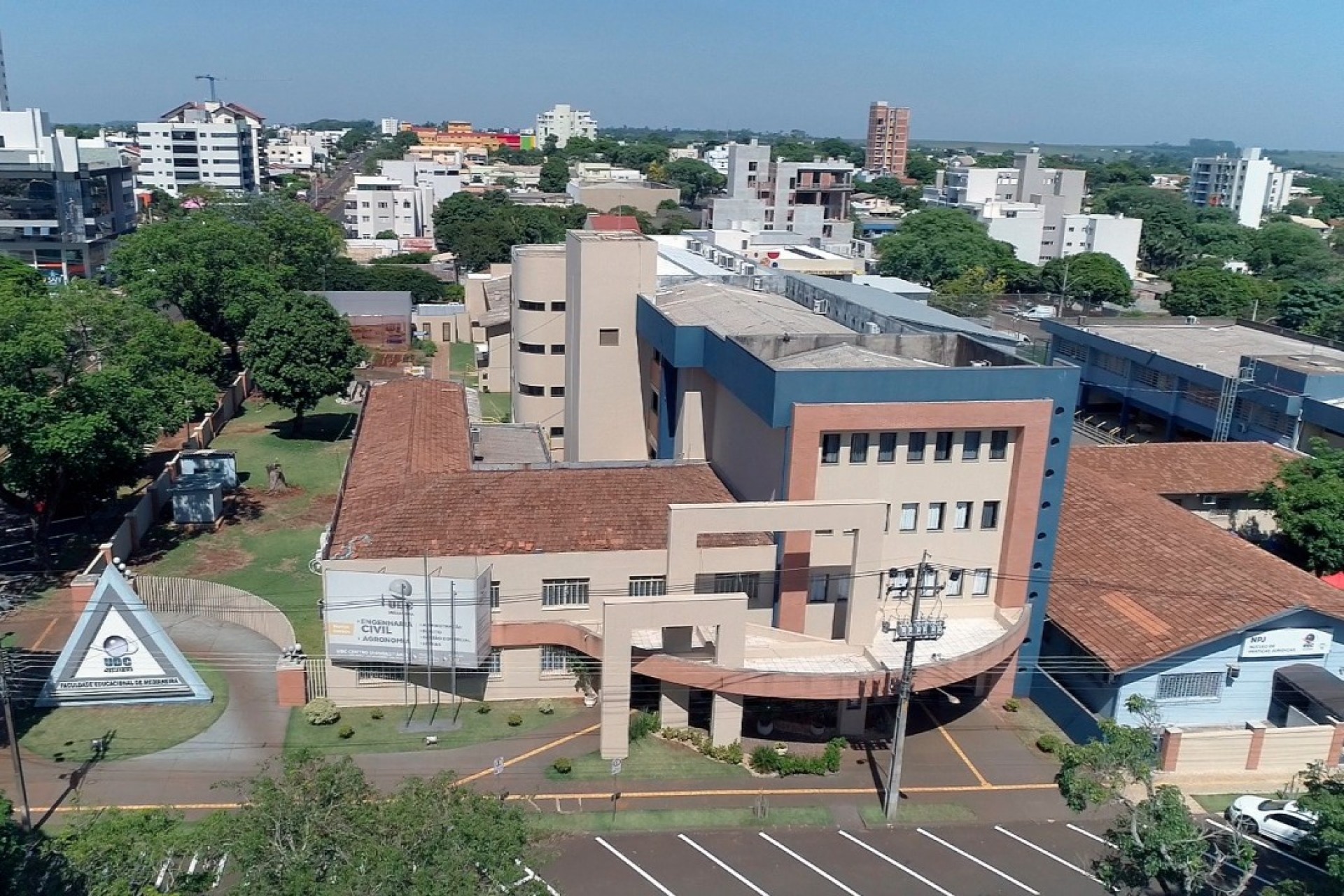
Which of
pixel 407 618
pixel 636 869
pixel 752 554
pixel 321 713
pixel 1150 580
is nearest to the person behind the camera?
pixel 636 869

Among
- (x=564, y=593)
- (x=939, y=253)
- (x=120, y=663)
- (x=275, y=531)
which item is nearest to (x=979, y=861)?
(x=564, y=593)

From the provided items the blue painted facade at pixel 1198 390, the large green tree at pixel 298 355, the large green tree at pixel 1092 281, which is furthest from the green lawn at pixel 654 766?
the large green tree at pixel 1092 281

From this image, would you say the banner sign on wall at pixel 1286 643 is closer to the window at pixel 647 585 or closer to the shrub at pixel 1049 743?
the shrub at pixel 1049 743

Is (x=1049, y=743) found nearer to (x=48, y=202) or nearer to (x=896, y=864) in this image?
(x=896, y=864)

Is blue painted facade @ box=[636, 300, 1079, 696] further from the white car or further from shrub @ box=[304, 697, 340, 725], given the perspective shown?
shrub @ box=[304, 697, 340, 725]

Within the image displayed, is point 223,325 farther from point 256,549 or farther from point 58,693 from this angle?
point 58,693

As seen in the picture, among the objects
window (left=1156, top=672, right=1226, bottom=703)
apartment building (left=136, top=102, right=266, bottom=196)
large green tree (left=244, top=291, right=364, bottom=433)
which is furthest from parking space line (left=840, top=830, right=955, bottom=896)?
apartment building (left=136, top=102, right=266, bottom=196)
